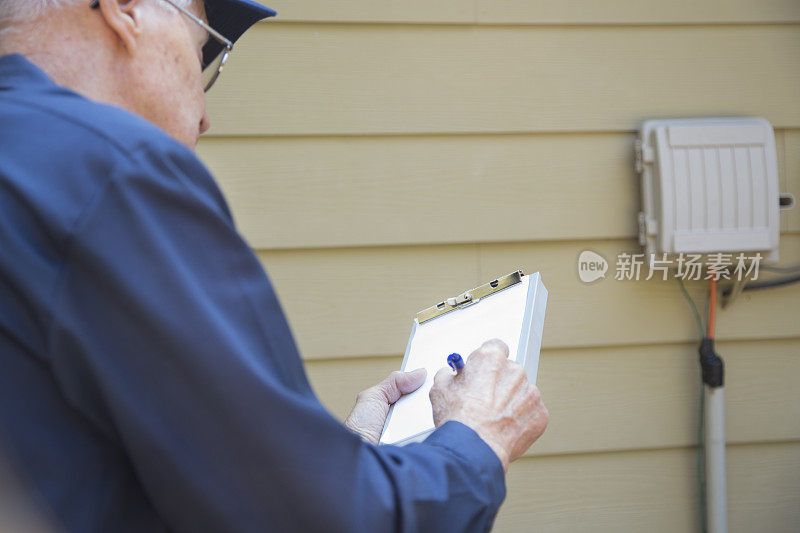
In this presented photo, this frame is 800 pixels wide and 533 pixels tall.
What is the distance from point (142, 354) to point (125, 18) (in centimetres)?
49

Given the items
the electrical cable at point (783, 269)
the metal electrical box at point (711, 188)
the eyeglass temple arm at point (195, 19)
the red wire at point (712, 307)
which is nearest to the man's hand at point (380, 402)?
the eyeglass temple arm at point (195, 19)

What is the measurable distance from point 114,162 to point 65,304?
123 mm

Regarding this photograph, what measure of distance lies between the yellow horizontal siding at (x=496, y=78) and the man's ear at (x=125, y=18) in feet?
2.83

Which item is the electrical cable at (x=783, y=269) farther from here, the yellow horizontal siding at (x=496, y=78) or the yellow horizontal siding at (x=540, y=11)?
the yellow horizontal siding at (x=540, y=11)

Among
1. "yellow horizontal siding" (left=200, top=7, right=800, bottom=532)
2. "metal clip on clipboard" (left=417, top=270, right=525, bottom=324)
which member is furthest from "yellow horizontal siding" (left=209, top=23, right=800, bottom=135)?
"metal clip on clipboard" (left=417, top=270, right=525, bottom=324)

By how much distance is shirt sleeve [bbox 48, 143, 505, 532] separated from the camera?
0.58m

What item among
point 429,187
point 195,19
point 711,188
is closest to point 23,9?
point 195,19

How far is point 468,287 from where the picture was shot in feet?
5.99

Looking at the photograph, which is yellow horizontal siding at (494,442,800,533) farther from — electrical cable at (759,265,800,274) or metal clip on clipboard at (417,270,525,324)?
metal clip on clipboard at (417,270,525,324)

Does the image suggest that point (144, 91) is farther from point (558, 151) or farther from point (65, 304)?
point (558, 151)

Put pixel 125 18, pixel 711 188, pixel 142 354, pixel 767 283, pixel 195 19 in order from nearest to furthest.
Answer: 1. pixel 142 354
2. pixel 125 18
3. pixel 195 19
4. pixel 711 188
5. pixel 767 283

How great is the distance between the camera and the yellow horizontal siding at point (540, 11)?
1771mm

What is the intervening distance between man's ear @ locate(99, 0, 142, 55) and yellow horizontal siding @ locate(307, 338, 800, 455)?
3.63ft

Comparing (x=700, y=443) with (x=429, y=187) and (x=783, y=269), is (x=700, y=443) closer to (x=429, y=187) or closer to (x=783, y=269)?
(x=783, y=269)
